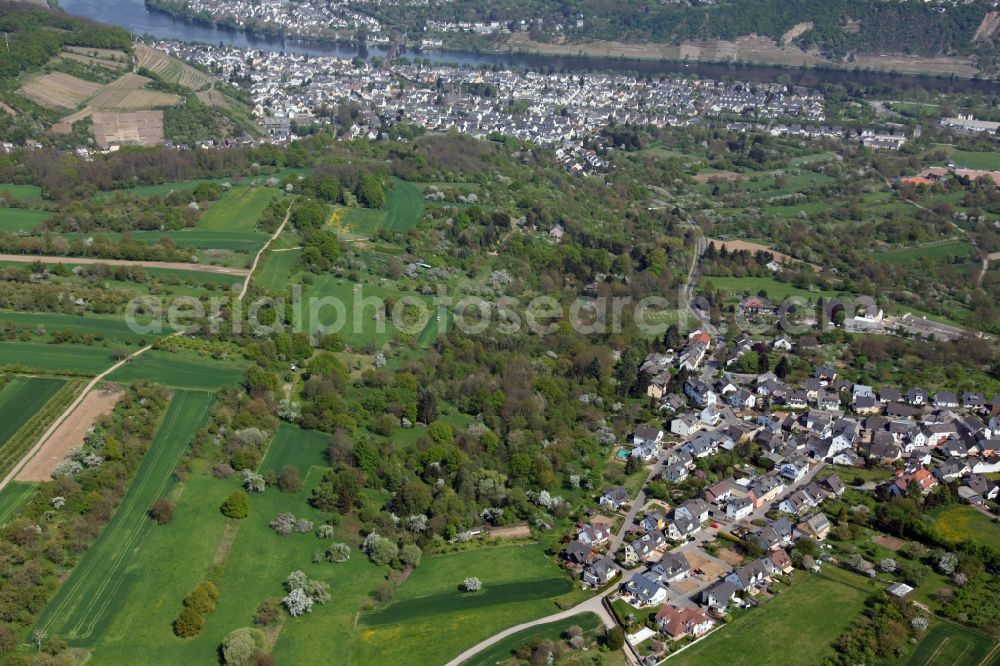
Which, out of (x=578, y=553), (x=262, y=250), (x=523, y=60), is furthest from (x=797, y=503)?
(x=523, y=60)

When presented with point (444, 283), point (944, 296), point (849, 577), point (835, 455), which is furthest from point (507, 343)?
point (944, 296)

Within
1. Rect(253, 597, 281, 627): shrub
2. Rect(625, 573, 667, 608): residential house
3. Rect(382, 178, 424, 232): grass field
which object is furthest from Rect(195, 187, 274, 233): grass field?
Rect(625, 573, 667, 608): residential house

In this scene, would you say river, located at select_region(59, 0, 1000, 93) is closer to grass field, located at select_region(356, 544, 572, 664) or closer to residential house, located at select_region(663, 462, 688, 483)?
residential house, located at select_region(663, 462, 688, 483)

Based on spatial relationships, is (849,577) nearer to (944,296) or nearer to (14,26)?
(944,296)

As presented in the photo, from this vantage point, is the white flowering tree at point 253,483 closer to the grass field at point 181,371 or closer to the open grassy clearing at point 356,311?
the grass field at point 181,371

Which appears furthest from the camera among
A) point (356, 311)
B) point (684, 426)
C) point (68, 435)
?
point (356, 311)

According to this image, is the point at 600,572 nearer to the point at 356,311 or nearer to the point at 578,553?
the point at 578,553

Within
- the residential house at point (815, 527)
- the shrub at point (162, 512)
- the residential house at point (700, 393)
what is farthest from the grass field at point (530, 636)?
the residential house at point (700, 393)
